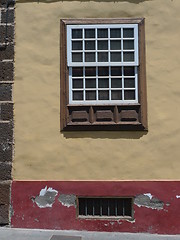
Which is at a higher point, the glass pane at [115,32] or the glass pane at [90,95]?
the glass pane at [115,32]

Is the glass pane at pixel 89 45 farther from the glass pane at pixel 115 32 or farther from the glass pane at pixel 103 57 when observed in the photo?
the glass pane at pixel 115 32

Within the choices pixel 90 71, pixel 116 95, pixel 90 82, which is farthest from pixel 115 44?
pixel 116 95

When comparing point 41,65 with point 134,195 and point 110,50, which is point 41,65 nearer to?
point 110,50

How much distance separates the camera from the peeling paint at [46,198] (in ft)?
19.2

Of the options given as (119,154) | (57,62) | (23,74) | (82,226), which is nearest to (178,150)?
(119,154)

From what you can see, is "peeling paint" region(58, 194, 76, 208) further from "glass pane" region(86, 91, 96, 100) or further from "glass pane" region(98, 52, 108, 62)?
"glass pane" region(98, 52, 108, 62)

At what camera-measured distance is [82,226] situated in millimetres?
5758

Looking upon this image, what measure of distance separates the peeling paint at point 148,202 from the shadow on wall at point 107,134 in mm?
1085

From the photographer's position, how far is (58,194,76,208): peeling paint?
5812 millimetres

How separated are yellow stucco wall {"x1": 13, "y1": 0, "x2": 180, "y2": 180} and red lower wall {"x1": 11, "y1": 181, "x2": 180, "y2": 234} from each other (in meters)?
0.16

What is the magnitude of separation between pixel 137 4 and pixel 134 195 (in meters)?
3.63

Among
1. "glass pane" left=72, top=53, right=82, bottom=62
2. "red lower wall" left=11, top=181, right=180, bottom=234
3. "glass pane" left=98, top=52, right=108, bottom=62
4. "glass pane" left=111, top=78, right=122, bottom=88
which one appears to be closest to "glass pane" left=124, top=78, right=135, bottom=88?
"glass pane" left=111, top=78, right=122, bottom=88

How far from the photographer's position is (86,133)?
19.6ft

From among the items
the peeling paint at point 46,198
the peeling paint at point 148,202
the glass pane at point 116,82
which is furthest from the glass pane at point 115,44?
the peeling paint at point 46,198
